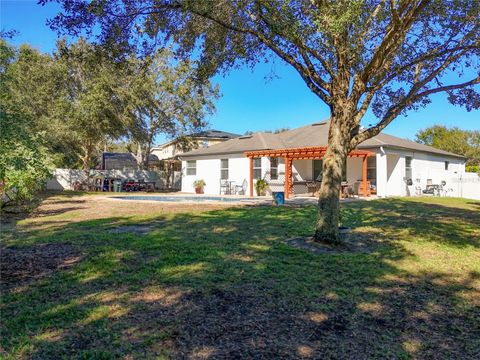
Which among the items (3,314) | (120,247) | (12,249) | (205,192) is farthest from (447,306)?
(205,192)

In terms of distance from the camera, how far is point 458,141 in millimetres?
45156

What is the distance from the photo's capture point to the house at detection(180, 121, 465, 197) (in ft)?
66.9

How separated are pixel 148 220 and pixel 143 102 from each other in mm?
19046

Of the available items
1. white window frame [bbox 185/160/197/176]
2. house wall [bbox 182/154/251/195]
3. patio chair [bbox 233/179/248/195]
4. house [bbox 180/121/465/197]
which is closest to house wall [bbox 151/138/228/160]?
white window frame [bbox 185/160/197/176]

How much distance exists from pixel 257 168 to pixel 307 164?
3.23 m

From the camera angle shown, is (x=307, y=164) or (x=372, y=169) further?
(x=307, y=164)

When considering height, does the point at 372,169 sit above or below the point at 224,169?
below

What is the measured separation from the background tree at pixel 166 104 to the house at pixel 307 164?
407 cm

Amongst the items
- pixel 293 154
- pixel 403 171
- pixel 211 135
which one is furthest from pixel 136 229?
pixel 211 135

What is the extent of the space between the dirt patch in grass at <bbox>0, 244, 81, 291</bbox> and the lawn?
3cm

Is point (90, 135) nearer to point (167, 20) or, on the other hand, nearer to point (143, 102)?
point (143, 102)

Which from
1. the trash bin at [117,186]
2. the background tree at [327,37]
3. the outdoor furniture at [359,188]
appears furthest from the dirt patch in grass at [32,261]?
the trash bin at [117,186]

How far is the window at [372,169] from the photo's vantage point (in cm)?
2175

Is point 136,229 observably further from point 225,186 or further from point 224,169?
point 224,169
